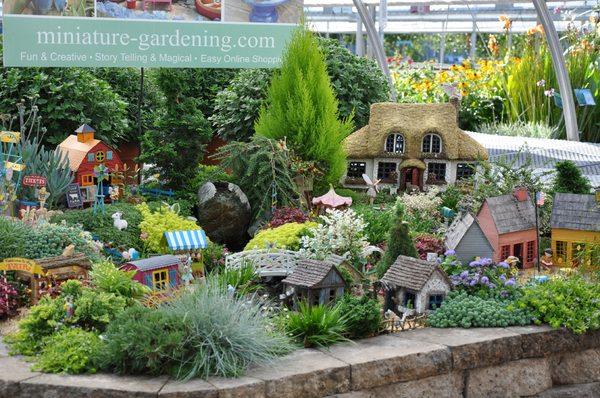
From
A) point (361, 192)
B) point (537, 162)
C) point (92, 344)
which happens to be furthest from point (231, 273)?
point (537, 162)

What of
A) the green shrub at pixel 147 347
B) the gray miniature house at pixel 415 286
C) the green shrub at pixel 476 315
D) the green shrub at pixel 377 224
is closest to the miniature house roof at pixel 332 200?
the green shrub at pixel 377 224

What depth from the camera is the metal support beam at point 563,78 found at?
45.9 ft

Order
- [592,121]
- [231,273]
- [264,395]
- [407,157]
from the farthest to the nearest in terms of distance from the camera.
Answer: [592,121] < [407,157] < [231,273] < [264,395]

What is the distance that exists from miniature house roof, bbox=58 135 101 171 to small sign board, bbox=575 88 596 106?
26.3ft

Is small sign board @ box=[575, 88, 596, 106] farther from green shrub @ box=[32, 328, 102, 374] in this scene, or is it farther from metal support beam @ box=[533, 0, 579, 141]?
green shrub @ box=[32, 328, 102, 374]

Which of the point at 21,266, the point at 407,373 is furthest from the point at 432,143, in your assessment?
the point at 21,266

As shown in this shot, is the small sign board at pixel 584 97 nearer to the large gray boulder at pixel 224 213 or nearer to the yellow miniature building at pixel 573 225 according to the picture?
the yellow miniature building at pixel 573 225

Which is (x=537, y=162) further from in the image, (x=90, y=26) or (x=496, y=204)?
(x=90, y=26)

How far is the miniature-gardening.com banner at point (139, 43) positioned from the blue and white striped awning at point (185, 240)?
2.84 meters

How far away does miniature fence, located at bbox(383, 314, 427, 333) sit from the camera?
279 inches

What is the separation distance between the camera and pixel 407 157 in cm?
1040

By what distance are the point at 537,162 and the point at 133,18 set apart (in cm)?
503

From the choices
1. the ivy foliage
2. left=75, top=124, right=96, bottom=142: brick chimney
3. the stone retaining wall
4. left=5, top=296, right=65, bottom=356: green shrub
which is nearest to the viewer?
the stone retaining wall

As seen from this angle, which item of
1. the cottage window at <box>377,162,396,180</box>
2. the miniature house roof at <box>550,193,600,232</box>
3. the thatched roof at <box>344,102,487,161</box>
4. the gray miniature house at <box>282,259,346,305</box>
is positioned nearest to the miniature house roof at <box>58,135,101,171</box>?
the thatched roof at <box>344,102,487,161</box>
